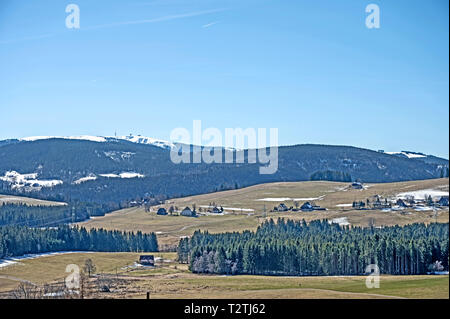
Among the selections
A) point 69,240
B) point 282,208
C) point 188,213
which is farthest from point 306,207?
point 69,240

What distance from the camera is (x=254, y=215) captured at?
152m

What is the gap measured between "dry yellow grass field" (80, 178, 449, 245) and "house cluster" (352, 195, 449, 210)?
15.2 feet

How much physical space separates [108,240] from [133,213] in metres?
54.8

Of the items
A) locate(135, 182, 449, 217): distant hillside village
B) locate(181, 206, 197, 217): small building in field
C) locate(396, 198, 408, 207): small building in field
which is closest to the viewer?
locate(135, 182, 449, 217): distant hillside village

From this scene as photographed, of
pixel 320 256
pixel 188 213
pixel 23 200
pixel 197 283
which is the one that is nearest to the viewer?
pixel 197 283

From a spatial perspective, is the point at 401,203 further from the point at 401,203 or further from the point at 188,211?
the point at 188,211

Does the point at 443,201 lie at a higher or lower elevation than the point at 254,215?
higher

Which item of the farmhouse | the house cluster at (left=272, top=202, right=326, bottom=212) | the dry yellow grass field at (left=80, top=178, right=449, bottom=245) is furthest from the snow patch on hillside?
the house cluster at (left=272, top=202, right=326, bottom=212)

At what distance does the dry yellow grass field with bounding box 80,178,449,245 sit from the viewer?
431ft

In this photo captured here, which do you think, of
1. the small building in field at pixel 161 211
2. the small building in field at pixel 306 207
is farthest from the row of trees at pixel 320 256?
the small building in field at pixel 161 211

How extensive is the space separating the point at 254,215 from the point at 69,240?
178 feet

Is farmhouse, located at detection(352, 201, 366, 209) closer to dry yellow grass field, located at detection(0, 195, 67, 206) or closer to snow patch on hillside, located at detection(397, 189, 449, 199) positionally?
snow patch on hillside, located at detection(397, 189, 449, 199)

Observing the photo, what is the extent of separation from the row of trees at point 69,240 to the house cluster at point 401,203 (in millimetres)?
59672
